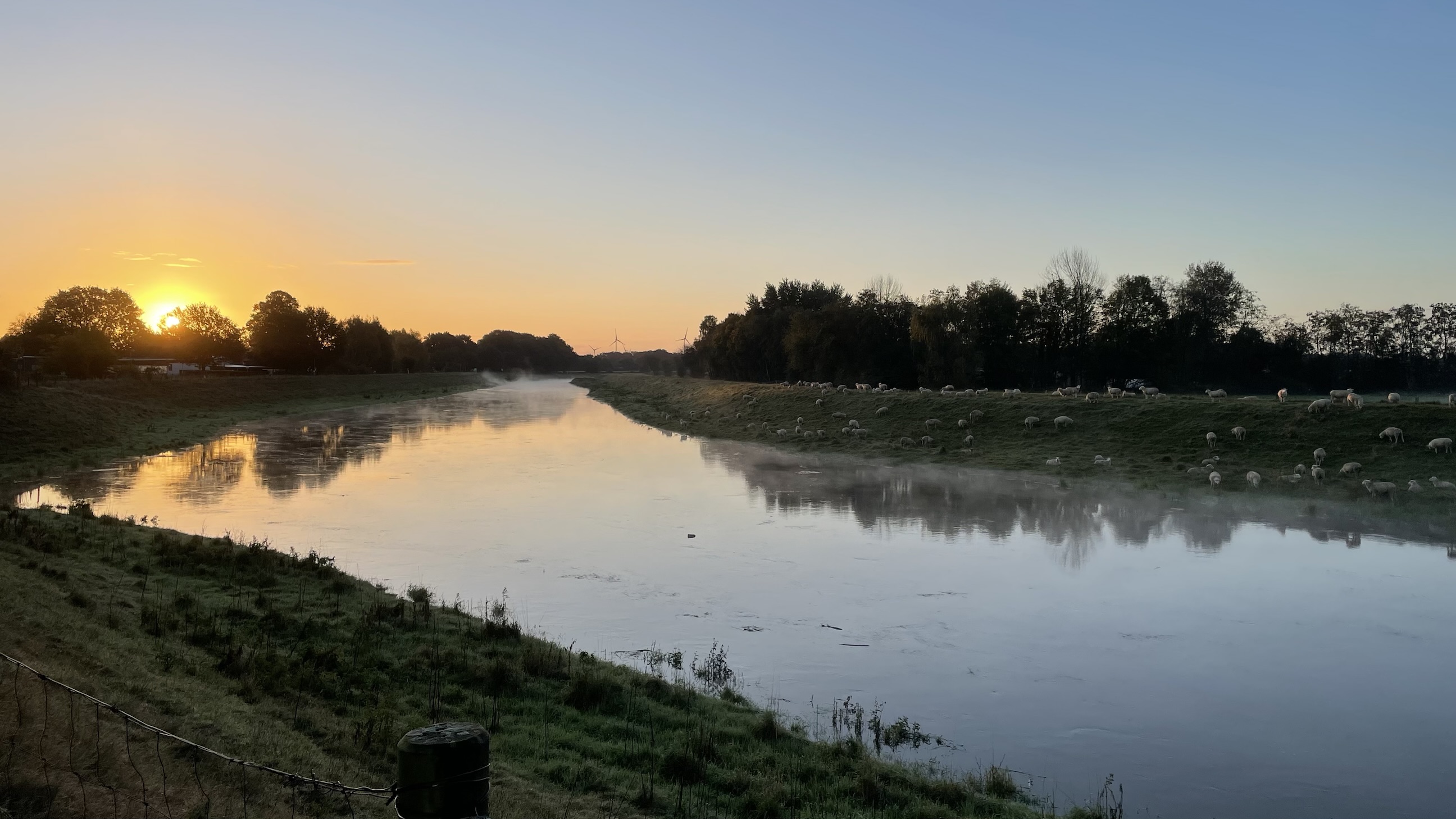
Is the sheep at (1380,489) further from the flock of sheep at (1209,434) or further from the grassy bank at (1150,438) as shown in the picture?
the grassy bank at (1150,438)

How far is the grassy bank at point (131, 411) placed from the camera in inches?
1444

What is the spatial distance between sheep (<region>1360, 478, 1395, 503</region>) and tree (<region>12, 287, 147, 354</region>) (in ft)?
Answer: 389

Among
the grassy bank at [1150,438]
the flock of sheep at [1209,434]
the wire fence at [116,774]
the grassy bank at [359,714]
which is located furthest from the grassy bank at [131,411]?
the flock of sheep at [1209,434]

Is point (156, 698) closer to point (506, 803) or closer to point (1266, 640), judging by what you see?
point (506, 803)

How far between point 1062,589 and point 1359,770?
8.03m

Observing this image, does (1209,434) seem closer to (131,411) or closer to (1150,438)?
(1150,438)

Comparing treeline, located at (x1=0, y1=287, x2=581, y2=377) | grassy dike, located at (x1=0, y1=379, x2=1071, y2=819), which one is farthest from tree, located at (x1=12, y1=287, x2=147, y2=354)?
grassy dike, located at (x1=0, y1=379, x2=1071, y2=819)

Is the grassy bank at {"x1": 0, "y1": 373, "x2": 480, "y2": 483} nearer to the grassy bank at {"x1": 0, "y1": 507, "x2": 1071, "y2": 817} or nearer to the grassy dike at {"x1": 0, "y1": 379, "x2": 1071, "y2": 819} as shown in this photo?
the grassy dike at {"x1": 0, "y1": 379, "x2": 1071, "y2": 819}

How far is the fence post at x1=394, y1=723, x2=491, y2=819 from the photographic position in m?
3.80

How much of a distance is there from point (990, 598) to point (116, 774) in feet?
48.5

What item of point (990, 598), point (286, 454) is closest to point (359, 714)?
point (990, 598)

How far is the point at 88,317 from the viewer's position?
125 metres

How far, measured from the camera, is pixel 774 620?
1595 centimetres

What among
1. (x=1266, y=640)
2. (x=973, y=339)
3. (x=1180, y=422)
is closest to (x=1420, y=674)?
(x=1266, y=640)
